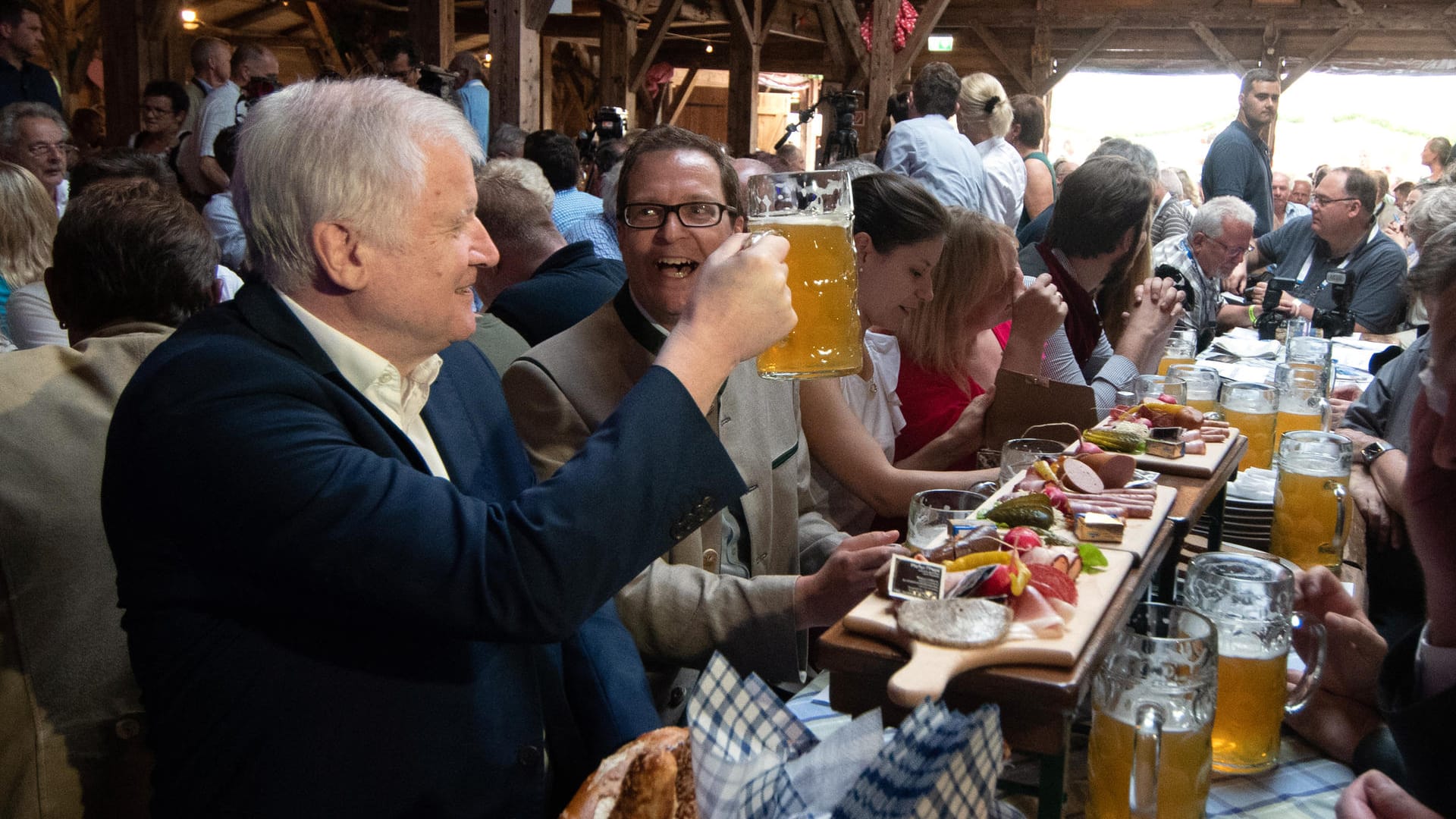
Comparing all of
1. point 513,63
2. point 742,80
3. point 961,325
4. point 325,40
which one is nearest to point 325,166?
point 961,325

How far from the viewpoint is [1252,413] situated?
2.15 metres

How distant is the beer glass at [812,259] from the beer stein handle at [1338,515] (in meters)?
0.97

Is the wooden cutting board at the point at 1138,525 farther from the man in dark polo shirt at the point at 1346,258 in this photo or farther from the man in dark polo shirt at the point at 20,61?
the man in dark polo shirt at the point at 20,61

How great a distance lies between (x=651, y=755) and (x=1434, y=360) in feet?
2.82

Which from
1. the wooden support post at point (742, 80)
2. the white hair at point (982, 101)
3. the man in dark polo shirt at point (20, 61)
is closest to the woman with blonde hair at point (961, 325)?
the white hair at point (982, 101)

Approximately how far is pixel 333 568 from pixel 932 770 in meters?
0.51

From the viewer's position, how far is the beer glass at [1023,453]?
5.36 ft

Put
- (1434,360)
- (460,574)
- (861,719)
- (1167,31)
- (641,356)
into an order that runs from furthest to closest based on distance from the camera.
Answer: (1167,31) → (641,356) → (1434,360) → (460,574) → (861,719)

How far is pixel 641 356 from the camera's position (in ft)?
5.53

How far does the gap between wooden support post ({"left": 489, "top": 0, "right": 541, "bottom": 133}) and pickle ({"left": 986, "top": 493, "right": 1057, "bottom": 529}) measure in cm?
427

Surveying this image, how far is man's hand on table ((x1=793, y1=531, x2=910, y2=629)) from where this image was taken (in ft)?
4.33

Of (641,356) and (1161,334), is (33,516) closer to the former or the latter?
(641,356)

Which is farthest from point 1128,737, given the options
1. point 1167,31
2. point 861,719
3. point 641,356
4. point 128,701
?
point 1167,31

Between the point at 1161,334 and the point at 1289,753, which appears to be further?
the point at 1161,334
